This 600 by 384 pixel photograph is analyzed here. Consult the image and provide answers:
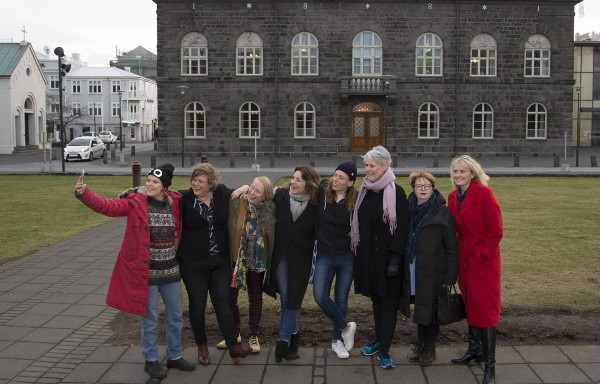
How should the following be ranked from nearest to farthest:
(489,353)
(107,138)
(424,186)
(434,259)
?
(489,353) → (434,259) → (424,186) → (107,138)

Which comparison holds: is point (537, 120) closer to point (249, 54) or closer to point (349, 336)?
point (249, 54)

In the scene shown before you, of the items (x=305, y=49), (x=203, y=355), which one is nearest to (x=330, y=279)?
(x=203, y=355)

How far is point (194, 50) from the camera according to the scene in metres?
37.5

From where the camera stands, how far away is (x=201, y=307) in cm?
582

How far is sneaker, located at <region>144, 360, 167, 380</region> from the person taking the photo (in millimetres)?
5464

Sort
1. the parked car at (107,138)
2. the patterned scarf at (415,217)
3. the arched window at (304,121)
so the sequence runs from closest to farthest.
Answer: the patterned scarf at (415,217)
the arched window at (304,121)
the parked car at (107,138)

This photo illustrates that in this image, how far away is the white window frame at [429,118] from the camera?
37.8m

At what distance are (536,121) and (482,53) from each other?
5.35m

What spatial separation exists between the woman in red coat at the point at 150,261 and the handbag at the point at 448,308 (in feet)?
7.45

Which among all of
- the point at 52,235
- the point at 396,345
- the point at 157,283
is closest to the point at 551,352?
the point at 396,345

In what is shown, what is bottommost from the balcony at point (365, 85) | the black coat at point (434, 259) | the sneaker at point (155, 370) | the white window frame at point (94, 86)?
the sneaker at point (155, 370)

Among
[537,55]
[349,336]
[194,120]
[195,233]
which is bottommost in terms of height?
[349,336]

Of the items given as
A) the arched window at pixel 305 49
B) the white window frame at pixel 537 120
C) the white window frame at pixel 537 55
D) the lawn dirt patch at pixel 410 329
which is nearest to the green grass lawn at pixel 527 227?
the lawn dirt patch at pixel 410 329

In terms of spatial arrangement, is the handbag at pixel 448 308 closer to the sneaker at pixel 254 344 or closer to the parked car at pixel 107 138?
the sneaker at pixel 254 344
